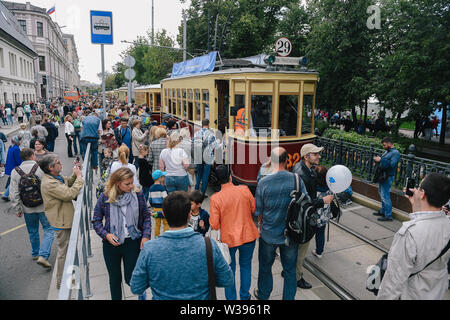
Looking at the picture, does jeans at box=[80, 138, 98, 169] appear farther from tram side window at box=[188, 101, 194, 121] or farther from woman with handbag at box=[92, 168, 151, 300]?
woman with handbag at box=[92, 168, 151, 300]

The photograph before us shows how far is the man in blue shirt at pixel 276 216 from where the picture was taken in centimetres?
367

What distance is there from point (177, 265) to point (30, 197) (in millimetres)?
3762

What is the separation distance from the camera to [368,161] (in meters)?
8.43

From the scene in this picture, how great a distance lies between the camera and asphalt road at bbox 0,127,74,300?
4.64 meters

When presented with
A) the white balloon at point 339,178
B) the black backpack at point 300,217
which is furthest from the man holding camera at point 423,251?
the white balloon at point 339,178

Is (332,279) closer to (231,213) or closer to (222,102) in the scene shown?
(231,213)

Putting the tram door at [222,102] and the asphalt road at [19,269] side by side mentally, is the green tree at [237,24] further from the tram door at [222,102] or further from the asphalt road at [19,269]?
the asphalt road at [19,269]

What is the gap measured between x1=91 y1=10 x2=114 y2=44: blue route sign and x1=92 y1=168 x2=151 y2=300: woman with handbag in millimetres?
6209

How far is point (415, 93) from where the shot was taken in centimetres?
1158

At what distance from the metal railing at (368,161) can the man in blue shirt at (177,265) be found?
6.15 metres

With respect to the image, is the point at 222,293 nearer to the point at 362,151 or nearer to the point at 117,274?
the point at 117,274

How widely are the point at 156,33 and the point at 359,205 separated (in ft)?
115

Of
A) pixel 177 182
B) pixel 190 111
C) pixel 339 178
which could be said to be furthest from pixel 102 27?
pixel 339 178
